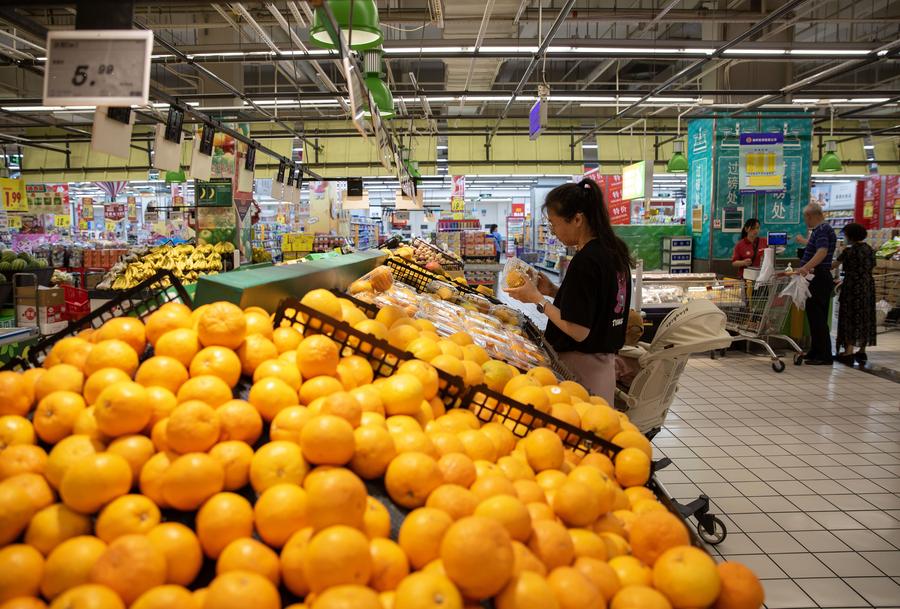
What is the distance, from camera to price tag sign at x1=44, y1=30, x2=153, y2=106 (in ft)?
6.74

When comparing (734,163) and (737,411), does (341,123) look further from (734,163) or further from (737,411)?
(737,411)

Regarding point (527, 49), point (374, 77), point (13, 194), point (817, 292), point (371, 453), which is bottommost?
point (371, 453)

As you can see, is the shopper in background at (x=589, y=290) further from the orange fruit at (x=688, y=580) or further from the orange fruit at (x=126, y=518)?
the orange fruit at (x=126, y=518)

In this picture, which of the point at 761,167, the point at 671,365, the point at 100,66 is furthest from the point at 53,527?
the point at 761,167

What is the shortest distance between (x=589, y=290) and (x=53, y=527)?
2.17 m

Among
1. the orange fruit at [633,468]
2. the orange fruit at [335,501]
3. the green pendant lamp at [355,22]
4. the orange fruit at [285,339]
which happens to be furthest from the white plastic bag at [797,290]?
the orange fruit at [335,501]

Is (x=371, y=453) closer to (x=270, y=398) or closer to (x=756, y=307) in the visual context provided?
(x=270, y=398)

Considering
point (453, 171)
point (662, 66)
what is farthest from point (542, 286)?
point (453, 171)

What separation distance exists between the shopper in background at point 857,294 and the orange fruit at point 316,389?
8.27 m

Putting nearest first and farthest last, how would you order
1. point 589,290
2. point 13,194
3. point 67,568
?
point 67,568 < point 589,290 < point 13,194

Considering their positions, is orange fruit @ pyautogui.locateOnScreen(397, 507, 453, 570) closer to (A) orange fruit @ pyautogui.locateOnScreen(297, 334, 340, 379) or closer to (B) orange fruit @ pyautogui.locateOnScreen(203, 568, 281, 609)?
(B) orange fruit @ pyautogui.locateOnScreen(203, 568, 281, 609)

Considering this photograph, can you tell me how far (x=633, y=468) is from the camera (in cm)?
160

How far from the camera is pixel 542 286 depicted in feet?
12.4

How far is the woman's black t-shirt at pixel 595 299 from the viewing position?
2.70 m
